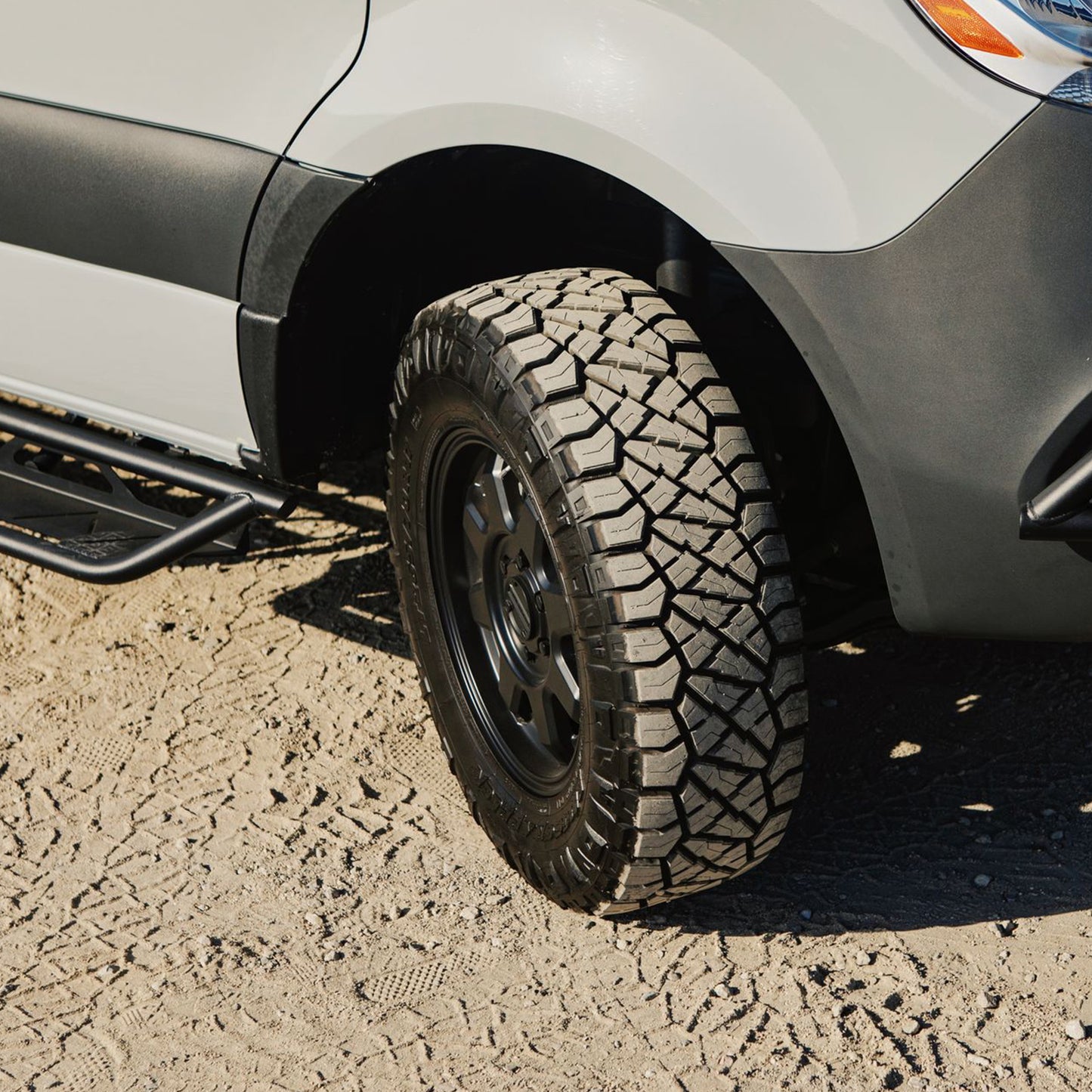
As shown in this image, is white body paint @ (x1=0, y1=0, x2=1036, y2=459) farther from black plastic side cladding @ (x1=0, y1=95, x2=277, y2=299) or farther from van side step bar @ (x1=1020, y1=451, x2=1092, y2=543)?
van side step bar @ (x1=1020, y1=451, x2=1092, y2=543)

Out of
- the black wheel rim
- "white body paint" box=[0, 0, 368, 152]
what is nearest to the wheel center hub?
the black wheel rim

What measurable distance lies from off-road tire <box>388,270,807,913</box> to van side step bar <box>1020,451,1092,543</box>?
412mm

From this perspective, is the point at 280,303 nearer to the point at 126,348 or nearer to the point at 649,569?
the point at 126,348

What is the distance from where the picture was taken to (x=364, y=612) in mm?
3531

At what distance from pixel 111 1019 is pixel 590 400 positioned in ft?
4.10

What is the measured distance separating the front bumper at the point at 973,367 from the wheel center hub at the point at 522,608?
67 cm

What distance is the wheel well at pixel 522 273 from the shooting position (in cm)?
235

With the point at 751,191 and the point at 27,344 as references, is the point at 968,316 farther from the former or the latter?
the point at 27,344

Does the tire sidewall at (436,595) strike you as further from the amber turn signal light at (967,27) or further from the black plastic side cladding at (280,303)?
the amber turn signal light at (967,27)

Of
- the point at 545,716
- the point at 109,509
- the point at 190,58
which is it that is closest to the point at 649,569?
the point at 545,716

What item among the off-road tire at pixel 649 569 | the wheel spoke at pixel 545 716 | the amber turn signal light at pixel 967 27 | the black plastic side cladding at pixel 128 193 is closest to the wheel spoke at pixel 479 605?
the wheel spoke at pixel 545 716

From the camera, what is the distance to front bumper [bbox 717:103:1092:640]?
1.72 metres

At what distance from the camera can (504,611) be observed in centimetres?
257

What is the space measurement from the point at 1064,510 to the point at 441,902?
52.1 inches
